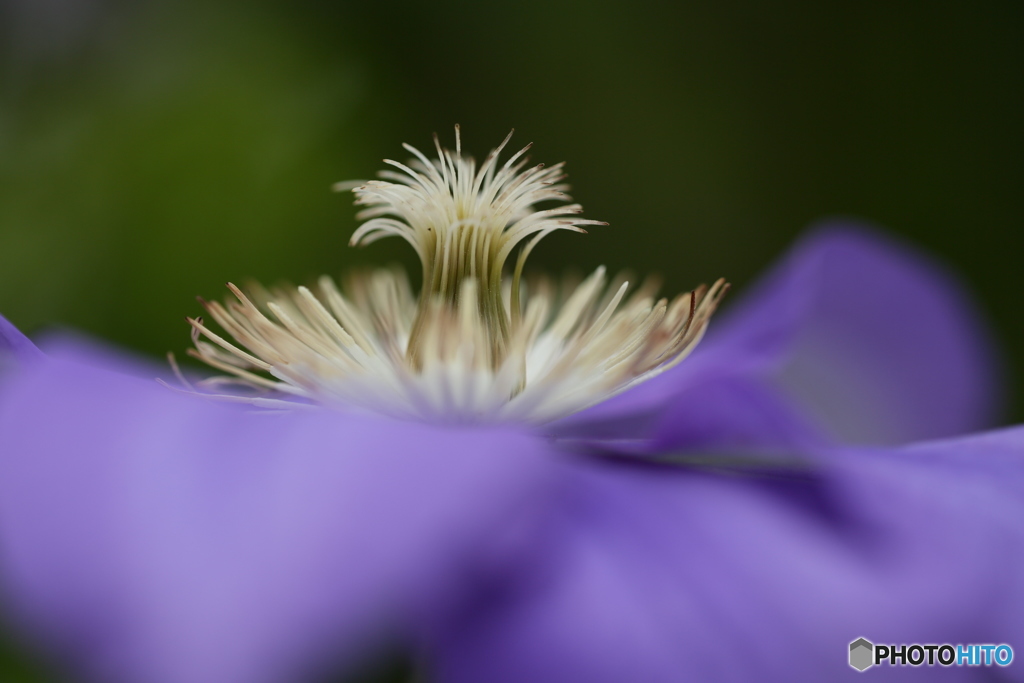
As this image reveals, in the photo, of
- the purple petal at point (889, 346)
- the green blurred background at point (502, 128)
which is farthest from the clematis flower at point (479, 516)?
the green blurred background at point (502, 128)

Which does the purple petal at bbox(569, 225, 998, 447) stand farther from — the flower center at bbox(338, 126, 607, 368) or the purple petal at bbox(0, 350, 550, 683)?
the purple petal at bbox(0, 350, 550, 683)

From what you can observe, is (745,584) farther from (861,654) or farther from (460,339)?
(460,339)

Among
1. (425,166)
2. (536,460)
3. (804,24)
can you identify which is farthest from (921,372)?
(804,24)

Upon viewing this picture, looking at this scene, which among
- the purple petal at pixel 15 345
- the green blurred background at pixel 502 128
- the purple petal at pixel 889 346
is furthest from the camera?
the green blurred background at pixel 502 128

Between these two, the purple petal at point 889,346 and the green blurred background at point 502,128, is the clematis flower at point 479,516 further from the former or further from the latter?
the green blurred background at point 502,128

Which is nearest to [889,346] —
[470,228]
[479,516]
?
[470,228]
